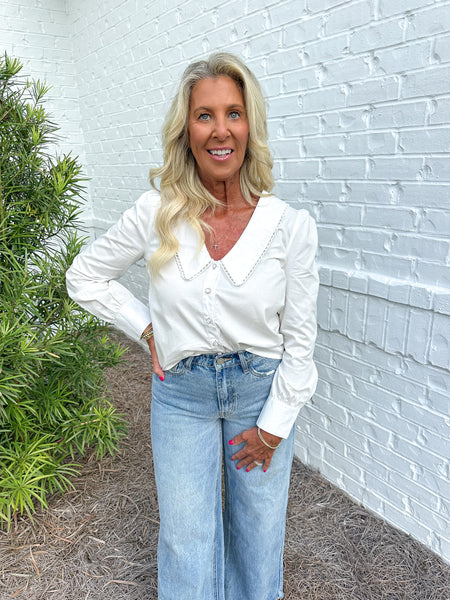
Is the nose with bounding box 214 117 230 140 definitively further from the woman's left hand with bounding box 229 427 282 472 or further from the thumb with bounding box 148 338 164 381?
the woman's left hand with bounding box 229 427 282 472

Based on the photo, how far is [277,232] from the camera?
1378mm

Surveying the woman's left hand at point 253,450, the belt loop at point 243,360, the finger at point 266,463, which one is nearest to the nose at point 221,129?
the belt loop at point 243,360

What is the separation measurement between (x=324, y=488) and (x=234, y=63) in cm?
212

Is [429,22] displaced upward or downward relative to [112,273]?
upward

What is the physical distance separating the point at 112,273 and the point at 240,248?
50cm

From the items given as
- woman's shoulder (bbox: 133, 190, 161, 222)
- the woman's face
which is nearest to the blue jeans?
woman's shoulder (bbox: 133, 190, 161, 222)

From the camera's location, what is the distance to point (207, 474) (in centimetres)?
150

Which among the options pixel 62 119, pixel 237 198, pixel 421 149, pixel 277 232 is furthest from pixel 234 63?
pixel 62 119

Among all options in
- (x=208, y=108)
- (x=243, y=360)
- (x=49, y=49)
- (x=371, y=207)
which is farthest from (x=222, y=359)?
(x=49, y=49)

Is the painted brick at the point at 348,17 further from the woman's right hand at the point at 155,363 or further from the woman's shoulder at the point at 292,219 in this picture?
the woman's right hand at the point at 155,363

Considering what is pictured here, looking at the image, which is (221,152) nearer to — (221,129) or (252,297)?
(221,129)

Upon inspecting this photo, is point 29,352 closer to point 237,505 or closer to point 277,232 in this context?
point 237,505

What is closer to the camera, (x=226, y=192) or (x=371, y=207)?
(x=226, y=192)

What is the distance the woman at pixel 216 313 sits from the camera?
4.48 feet
